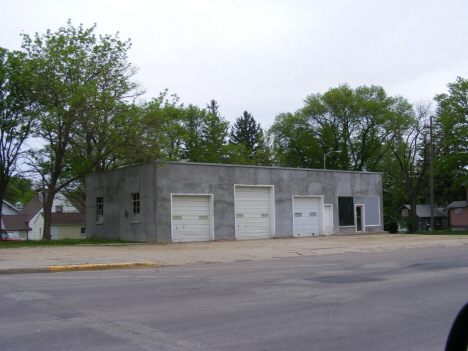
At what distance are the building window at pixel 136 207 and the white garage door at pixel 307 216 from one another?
417 inches

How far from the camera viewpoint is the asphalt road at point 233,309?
6.39m

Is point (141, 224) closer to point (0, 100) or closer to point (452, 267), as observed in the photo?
point (0, 100)

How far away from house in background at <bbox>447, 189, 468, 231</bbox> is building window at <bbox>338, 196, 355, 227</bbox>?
40274 millimetres

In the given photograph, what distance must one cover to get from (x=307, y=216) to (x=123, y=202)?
12.4m

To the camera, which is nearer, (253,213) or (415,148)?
(253,213)

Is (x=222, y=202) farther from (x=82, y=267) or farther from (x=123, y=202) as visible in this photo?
(x=82, y=267)

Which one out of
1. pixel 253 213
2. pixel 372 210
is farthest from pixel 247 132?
pixel 253 213

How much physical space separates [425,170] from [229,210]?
43.1 m

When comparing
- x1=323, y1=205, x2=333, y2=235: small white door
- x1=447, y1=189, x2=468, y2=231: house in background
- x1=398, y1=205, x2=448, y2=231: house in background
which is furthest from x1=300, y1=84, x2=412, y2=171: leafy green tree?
x1=323, y1=205, x2=333, y2=235: small white door

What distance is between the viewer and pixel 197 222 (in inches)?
1112

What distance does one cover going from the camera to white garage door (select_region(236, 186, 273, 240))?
29.9 meters

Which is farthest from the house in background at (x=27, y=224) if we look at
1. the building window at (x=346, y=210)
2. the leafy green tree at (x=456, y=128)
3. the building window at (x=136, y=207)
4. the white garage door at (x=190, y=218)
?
the leafy green tree at (x=456, y=128)

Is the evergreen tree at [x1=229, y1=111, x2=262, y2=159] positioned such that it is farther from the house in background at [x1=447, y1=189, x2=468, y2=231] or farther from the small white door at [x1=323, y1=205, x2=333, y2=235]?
the small white door at [x1=323, y1=205, x2=333, y2=235]

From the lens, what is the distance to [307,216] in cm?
3309
